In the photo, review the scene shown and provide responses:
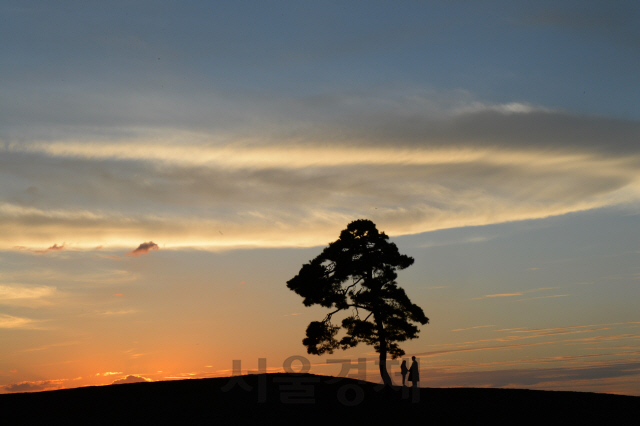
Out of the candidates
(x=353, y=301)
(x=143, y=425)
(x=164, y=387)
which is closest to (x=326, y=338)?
(x=353, y=301)

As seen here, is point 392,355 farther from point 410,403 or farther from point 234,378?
point 234,378

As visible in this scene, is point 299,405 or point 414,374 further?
point 414,374

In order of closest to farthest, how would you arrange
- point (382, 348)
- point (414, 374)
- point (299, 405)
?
point (299, 405) → point (414, 374) → point (382, 348)

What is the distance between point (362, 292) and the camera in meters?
39.7

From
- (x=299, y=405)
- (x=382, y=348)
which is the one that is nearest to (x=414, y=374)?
(x=382, y=348)

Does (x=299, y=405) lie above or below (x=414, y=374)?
below

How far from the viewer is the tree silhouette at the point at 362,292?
39375 mm

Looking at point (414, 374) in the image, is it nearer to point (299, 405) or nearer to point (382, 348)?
point (382, 348)

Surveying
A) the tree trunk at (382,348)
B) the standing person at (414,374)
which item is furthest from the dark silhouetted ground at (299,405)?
the tree trunk at (382,348)

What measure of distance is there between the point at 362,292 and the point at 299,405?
1086cm

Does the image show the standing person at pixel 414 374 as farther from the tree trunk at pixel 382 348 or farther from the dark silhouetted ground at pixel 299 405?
the tree trunk at pixel 382 348

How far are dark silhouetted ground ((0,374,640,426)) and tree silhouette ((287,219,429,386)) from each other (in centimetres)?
303

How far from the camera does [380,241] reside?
1582 inches

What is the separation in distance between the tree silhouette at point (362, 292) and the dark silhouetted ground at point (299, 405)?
3.03m
